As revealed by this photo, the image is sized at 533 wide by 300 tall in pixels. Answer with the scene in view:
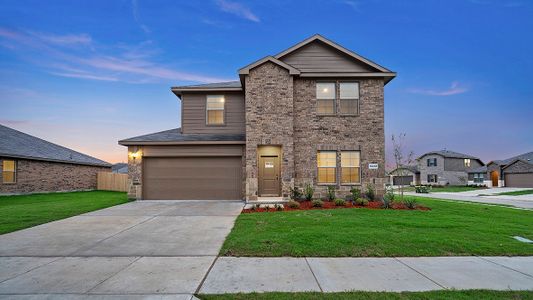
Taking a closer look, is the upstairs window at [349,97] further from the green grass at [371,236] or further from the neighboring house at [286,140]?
the green grass at [371,236]

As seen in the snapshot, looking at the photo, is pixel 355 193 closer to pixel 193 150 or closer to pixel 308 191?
pixel 308 191

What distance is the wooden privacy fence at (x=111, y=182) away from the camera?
23375 mm

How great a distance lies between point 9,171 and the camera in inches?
703

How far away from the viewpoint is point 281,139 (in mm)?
12695

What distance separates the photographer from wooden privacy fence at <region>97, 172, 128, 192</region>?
2338 cm

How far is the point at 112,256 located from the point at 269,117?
8.97 m

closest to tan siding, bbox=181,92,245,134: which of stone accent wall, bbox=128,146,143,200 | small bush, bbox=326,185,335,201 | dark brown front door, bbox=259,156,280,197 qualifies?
dark brown front door, bbox=259,156,280,197

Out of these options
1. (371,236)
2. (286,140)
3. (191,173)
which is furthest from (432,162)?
(371,236)

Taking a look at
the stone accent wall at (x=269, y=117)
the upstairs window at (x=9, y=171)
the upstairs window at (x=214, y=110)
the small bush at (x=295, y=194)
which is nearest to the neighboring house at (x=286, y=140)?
the stone accent wall at (x=269, y=117)

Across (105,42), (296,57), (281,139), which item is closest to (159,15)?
(105,42)

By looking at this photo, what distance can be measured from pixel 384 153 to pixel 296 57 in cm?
677

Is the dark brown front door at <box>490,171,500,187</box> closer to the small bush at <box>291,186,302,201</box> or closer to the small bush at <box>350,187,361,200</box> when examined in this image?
the small bush at <box>350,187,361,200</box>

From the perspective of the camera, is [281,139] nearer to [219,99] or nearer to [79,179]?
[219,99]

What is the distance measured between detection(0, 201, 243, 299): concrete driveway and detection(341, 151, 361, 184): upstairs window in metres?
6.72
